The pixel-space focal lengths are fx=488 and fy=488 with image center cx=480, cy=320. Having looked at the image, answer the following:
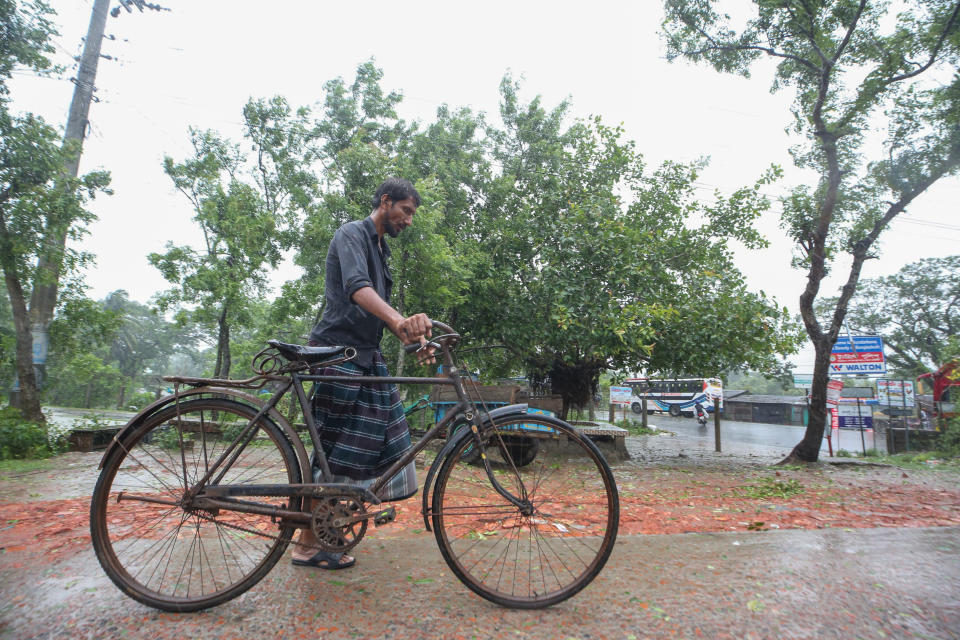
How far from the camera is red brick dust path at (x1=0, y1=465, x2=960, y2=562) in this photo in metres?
3.39

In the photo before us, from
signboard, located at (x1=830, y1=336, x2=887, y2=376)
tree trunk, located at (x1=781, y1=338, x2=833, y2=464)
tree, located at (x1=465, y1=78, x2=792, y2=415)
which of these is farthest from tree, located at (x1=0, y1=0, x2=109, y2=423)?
signboard, located at (x1=830, y1=336, x2=887, y2=376)

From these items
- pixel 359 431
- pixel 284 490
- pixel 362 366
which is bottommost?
pixel 284 490

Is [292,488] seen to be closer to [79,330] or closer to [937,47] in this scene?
[79,330]

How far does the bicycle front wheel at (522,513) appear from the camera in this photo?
2.12m

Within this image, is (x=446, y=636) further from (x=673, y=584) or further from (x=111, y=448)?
(x=111, y=448)

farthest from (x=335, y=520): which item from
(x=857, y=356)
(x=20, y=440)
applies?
(x=857, y=356)

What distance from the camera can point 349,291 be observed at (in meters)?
2.32

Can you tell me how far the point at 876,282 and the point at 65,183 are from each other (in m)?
41.8

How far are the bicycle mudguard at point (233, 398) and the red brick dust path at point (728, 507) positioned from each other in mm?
1158

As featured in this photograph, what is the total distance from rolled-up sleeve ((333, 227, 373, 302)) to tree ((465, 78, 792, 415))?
5.93 meters

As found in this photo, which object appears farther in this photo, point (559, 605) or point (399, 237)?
point (399, 237)

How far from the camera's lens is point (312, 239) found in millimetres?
9867

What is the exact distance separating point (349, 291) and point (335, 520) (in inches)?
40.1

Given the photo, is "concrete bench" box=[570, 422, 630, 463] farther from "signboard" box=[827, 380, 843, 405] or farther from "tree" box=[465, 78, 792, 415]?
"signboard" box=[827, 380, 843, 405]
